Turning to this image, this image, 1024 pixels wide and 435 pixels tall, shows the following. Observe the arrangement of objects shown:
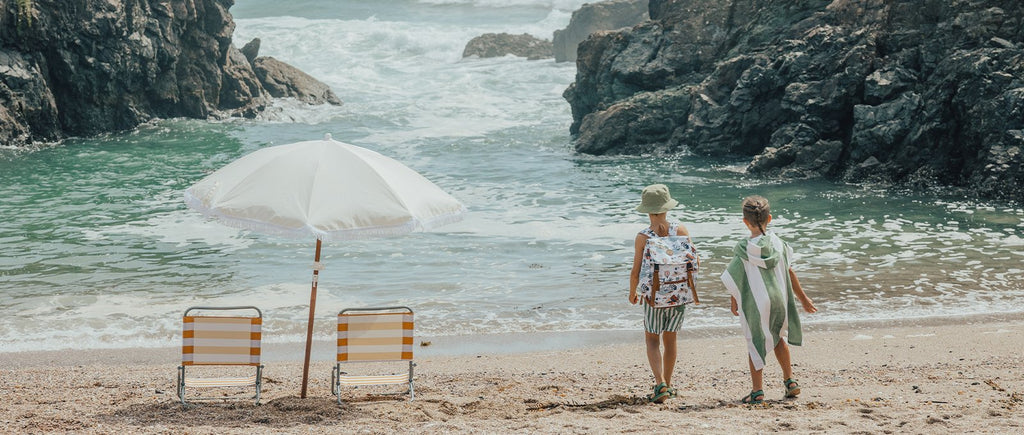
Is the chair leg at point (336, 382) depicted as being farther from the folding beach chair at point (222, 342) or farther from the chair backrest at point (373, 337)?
the folding beach chair at point (222, 342)

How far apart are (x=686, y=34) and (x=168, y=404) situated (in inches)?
940

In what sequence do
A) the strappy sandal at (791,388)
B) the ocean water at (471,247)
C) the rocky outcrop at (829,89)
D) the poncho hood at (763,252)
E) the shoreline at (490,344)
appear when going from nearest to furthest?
the poncho hood at (763,252) < the strappy sandal at (791,388) < the shoreline at (490,344) < the ocean water at (471,247) < the rocky outcrop at (829,89)

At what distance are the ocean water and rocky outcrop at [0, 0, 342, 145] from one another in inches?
48.7

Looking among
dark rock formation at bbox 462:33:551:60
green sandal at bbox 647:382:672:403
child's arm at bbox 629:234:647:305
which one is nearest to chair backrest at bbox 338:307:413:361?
child's arm at bbox 629:234:647:305

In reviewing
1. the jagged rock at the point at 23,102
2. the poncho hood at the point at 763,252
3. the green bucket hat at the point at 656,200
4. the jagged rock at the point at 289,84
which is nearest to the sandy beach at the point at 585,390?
the poncho hood at the point at 763,252

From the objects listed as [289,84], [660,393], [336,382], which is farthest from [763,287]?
[289,84]

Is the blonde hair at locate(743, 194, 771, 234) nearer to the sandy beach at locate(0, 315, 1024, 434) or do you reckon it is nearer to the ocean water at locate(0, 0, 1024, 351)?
the sandy beach at locate(0, 315, 1024, 434)

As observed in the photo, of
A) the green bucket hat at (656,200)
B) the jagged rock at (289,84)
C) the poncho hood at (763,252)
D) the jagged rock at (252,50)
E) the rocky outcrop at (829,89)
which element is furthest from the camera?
the jagged rock at (252,50)

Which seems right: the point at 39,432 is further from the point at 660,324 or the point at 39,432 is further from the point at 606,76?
the point at 606,76

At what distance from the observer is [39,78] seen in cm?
2897

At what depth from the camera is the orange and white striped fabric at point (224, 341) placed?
7.96 m

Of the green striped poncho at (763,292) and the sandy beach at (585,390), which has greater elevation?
the green striped poncho at (763,292)

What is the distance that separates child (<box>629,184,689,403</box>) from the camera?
7.33m

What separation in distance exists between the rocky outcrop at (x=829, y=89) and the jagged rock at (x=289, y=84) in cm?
1437
